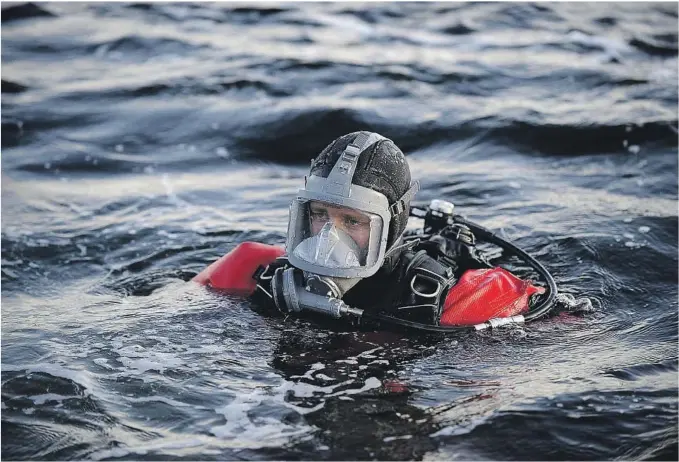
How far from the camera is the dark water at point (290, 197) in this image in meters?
4.48

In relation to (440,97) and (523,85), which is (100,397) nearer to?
(440,97)

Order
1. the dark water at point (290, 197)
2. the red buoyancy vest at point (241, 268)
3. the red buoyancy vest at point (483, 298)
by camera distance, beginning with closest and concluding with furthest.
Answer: the dark water at point (290, 197)
the red buoyancy vest at point (483, 298)
the red buoyancy vest at point (241, 268)

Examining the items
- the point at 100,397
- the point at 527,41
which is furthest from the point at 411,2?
the point at 100,397

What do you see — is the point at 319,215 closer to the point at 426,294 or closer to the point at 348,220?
the point at 348,220

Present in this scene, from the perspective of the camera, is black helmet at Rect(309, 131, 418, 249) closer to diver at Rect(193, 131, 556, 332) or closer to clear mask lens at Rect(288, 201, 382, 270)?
diver at Rect(193, 131, 556, 332)

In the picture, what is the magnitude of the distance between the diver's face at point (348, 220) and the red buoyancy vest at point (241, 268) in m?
0.99

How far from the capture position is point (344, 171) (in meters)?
5.13

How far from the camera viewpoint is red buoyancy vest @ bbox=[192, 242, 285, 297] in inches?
237

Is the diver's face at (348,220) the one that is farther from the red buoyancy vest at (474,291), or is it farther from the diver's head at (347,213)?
the red buoyancy vest at (474,291)

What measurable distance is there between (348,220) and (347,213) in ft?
0.13

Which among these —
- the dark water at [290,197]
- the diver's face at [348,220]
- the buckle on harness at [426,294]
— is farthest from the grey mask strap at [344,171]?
the dark water at [290,197]

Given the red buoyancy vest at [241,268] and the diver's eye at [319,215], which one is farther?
the red buoyancy vest at [241,268]

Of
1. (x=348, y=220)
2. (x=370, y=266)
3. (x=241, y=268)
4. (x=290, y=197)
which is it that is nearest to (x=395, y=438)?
(x=370, y=266)

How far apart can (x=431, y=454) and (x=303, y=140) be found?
6.60m
